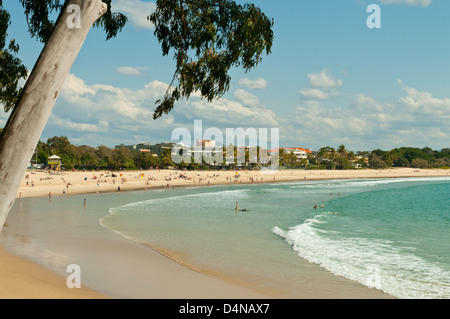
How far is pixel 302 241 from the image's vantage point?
18.0 meters

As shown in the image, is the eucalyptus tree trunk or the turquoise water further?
the turquoise water

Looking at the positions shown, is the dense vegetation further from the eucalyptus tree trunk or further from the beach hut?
the eucalyptus tree trunk

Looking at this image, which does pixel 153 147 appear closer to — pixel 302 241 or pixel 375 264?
pixel 302 241

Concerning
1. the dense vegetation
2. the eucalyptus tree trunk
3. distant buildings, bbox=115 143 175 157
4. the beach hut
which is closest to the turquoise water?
the eucalyptus tree trunk

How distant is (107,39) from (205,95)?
9.74 feet

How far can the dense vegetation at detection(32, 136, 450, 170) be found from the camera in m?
89.5

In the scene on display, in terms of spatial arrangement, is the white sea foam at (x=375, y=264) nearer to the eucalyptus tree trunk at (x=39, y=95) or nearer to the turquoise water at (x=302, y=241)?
the turquoise water at (x=302, y=241)

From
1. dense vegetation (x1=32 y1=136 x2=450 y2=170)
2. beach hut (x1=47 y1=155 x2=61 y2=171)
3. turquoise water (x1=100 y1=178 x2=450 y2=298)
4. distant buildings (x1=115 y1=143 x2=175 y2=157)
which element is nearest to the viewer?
turquoise water (x1=100 y1=178 x2=450 y2=298)

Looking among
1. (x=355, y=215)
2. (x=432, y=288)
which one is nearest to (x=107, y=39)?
(x=432, y=288)

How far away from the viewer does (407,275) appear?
12.6 meters

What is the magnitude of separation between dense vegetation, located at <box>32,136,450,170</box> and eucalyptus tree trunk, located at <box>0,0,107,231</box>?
8577 cm

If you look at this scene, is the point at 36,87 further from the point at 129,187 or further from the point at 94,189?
the point at 129,187

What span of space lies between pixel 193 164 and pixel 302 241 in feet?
295

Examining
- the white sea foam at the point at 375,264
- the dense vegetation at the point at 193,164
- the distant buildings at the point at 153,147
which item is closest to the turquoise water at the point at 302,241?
the white sea foam at the point at 375,264
